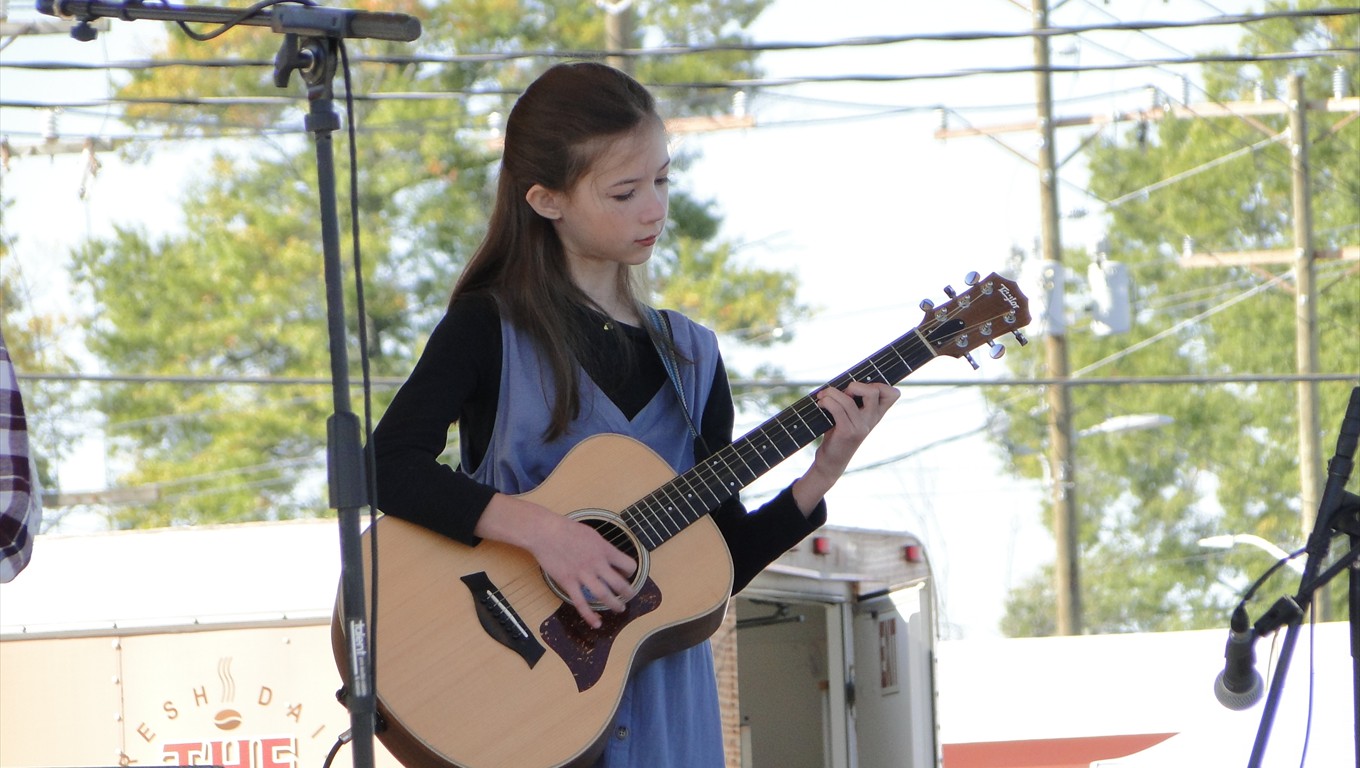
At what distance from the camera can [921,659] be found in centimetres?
533

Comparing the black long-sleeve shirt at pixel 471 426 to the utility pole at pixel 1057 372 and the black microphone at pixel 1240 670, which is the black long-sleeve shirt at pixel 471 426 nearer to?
the black microphone at pixel 1240 670

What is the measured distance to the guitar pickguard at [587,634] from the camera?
2.81 metres

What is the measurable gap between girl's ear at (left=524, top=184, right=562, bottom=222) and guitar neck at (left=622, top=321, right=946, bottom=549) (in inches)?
20.8

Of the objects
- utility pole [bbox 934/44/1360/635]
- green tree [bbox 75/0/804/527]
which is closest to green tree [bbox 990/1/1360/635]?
utility pole [bbox 934/44/1360/635]

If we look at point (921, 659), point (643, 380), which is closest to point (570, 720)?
point (643, 380)

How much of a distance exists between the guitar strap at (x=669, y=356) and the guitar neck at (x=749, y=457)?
0.06 meters

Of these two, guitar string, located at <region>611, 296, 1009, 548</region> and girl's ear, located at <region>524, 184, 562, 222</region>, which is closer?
guitar string, located at <region>611, 296, 1009, 548</region>

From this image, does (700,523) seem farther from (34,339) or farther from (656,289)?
(34,339)

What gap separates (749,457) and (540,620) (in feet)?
1.67

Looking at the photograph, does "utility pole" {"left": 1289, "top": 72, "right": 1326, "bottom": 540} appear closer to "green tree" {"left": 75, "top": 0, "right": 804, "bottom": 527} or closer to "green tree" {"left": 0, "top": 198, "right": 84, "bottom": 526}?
"green tree" {"left": 75, "top": 0, "right": 804, "bottom": 527}

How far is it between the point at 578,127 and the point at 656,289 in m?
18.1

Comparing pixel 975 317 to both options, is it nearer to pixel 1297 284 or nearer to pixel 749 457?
pixel 749 457

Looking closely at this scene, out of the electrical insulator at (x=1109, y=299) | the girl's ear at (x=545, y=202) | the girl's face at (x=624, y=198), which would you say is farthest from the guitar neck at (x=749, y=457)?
the electrical insulator at (x=1109, y=299)

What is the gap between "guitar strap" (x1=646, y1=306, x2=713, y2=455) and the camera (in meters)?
3.03
